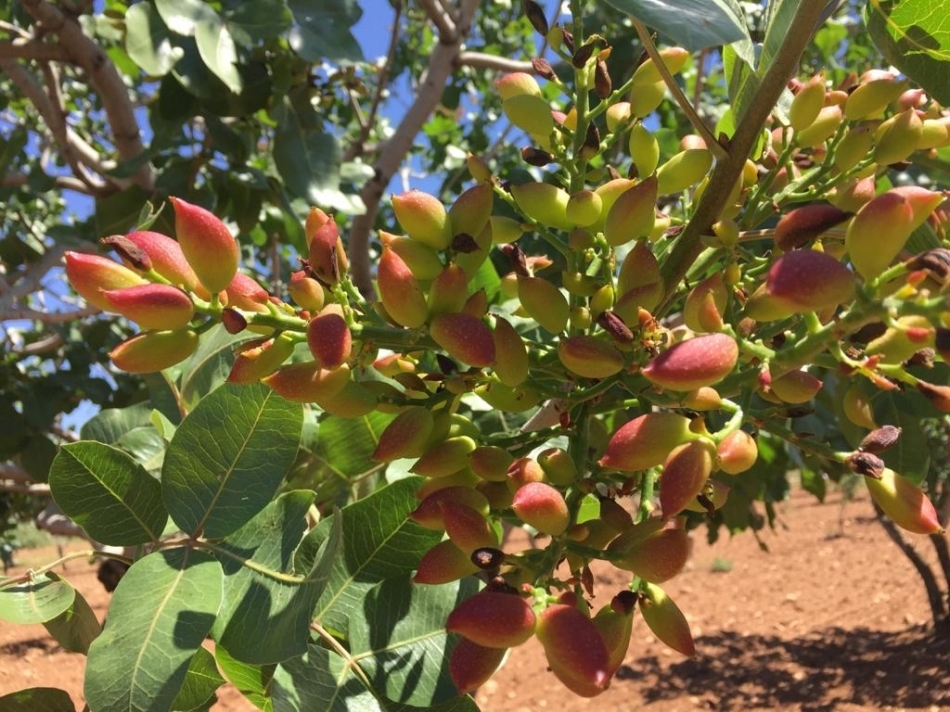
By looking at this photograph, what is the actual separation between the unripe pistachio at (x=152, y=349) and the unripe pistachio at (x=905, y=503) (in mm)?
421

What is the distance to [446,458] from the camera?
57cm

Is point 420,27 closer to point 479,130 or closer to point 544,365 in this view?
point 479,130

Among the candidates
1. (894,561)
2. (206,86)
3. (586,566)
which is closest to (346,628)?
(586,566)

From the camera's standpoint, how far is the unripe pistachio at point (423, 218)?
584 millimetres

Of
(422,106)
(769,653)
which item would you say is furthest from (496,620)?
(769,653)

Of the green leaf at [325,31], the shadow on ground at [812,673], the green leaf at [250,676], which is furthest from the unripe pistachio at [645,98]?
the shadow on ground at [812,673]

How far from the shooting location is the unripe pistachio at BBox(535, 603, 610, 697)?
0.46 m

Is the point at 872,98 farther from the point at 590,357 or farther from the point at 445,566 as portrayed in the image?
the point at 445,566

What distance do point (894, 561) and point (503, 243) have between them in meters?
8.59

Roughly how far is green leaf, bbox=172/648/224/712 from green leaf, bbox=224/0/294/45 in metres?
1.29

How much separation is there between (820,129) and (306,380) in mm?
446

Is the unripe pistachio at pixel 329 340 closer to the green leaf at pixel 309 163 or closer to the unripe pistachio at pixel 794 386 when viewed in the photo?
the unripe pistachio at pixel 794 386

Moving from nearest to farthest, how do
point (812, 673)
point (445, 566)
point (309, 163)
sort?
point (445, 566)
point (309, 163)
point (812, 673)

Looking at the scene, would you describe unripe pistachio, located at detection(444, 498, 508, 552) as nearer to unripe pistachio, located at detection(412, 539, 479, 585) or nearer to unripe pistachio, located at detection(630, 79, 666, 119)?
unripe pistachio, located at detection(412, 539, 479, 585)
